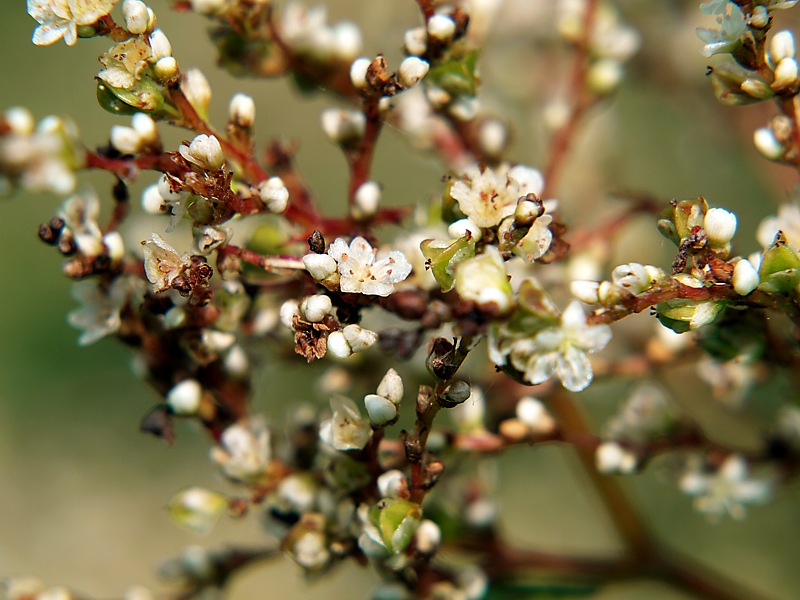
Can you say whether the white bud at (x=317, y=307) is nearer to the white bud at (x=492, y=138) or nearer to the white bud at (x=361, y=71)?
the white bud at (x=361, y=71)

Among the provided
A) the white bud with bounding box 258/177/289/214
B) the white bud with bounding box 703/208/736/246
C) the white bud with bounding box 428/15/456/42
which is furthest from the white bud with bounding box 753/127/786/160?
the white bud with bounding box 258/177/289/214

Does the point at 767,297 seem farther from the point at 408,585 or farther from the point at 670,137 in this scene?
the point at 670,137

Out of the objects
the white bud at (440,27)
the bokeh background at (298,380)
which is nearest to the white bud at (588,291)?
the white bud at (440,27)

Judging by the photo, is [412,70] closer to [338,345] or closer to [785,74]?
[338,345]

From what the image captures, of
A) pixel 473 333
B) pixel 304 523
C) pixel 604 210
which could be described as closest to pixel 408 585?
pixel 304 523

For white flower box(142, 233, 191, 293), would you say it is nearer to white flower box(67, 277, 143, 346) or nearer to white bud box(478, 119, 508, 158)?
white flower box(67, 277, 143, 346)
